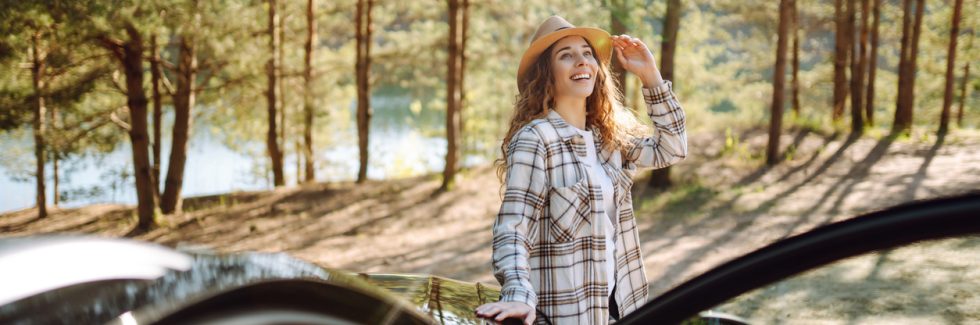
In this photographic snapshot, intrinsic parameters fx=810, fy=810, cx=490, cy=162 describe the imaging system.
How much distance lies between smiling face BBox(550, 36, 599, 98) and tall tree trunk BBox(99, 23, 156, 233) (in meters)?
13.2

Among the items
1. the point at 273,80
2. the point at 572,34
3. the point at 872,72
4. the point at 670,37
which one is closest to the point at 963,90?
the point at 872,72

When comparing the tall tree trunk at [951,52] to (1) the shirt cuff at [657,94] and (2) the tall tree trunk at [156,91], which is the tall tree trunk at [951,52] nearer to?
(1) the shirt cuff at [657,94]

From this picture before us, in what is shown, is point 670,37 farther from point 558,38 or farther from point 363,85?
point 558,38

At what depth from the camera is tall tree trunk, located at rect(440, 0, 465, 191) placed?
16547 mm

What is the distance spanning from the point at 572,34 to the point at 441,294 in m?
1.07

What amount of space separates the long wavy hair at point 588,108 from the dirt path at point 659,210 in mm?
5953

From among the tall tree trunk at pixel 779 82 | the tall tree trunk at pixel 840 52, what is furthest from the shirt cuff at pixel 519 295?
the tall tree trunk at pixel 840 52

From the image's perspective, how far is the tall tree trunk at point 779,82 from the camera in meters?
14.1

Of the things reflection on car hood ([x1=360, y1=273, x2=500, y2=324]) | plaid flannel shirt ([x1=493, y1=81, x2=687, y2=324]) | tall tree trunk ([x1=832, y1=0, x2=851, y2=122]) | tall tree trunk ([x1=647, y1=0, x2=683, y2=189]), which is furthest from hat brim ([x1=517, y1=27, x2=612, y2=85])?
tall tree trunk ([x1=832, y1=0, x2=851, y2=122])

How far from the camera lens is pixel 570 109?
2.53 metres

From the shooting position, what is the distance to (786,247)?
0.98 meters

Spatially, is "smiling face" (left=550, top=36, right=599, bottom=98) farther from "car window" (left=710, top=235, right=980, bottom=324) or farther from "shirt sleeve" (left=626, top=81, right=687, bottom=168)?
"car window" (left=710, top=235, right=980, bottom=324)

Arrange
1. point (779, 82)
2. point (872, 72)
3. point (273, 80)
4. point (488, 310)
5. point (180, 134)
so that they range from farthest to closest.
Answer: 1. point (872, 72)
2. point (273, 80)
3. point (180, 134)
4. point (779, 82)
5. point (488, 310)

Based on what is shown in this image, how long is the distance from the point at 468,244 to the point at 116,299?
11221mm
